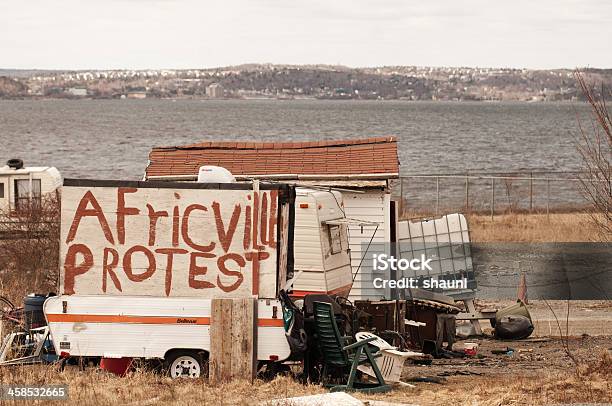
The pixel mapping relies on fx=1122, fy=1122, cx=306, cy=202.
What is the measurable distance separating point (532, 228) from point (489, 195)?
16.7m

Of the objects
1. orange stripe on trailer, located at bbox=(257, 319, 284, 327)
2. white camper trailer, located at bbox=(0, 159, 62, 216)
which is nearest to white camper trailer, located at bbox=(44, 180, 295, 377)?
orange stripe on trailer, located at bbox=(257, 319, 284, 327)

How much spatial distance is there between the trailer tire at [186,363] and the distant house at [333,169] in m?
6.11

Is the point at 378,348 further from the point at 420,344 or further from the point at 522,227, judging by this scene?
the point at 522,227

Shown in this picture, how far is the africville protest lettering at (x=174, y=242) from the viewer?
1445cm

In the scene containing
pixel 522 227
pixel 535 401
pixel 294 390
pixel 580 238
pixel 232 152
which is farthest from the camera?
pixel 522 227

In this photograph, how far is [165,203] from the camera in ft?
47.5

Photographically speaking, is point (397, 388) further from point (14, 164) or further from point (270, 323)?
point (14, 164)

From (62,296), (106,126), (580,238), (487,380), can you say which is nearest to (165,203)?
(62,296)

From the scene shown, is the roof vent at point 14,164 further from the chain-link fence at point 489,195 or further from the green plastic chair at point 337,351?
the green plastic chair at point 337,351

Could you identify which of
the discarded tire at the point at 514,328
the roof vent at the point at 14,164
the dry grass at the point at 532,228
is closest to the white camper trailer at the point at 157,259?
the discarded tire at the point at 514,328

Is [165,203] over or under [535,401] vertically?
over

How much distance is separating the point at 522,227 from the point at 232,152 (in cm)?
1452

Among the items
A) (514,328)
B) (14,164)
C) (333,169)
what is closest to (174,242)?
(514,328)

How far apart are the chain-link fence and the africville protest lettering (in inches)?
973
